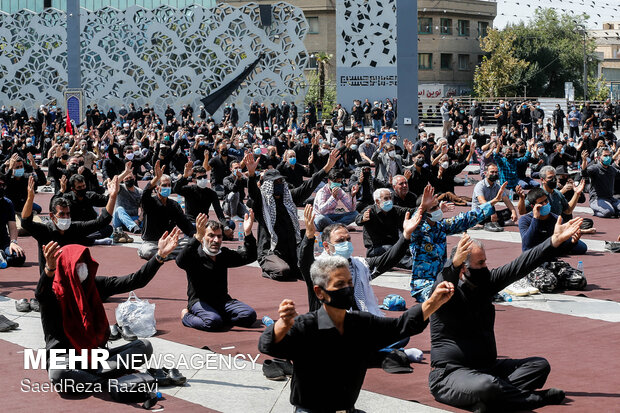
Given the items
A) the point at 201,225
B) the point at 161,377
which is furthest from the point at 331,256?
the point at 201,225

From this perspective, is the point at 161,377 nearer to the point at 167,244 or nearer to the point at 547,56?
the point at 167,244

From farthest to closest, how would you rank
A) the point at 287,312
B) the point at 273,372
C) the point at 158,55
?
the point at 158,55, the point at 273,372, the point at 287,312

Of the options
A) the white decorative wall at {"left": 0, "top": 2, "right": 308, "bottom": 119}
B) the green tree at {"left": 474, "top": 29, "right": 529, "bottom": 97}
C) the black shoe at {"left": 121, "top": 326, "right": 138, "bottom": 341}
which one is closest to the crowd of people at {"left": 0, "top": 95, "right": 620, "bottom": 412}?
the black shoe at {"left": 121, "top": 326, "right": 138, "bottom": 341}

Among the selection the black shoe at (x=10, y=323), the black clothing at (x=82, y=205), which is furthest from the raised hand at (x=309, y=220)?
the black clothing at (x=82, y=205)

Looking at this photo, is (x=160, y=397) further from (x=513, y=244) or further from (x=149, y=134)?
(x=149, y=134)

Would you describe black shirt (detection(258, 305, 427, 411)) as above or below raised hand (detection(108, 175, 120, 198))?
below

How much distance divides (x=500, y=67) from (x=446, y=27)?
9779mm

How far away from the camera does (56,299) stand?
7781mm

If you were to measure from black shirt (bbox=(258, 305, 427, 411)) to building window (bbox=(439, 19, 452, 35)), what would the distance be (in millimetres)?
81465

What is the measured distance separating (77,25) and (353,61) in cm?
1603

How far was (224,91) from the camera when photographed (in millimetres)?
58625

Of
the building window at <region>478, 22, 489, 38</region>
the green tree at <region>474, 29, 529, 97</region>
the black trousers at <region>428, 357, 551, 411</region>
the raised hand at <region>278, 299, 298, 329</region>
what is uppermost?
the building window at <region>478, 22, 489, 38</region>

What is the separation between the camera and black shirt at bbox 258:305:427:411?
5.68m

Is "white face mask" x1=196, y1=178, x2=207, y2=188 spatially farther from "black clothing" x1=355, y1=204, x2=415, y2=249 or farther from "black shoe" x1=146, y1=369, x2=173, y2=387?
"black shoe" x1=146, y1=369, x2=173, y2=387
